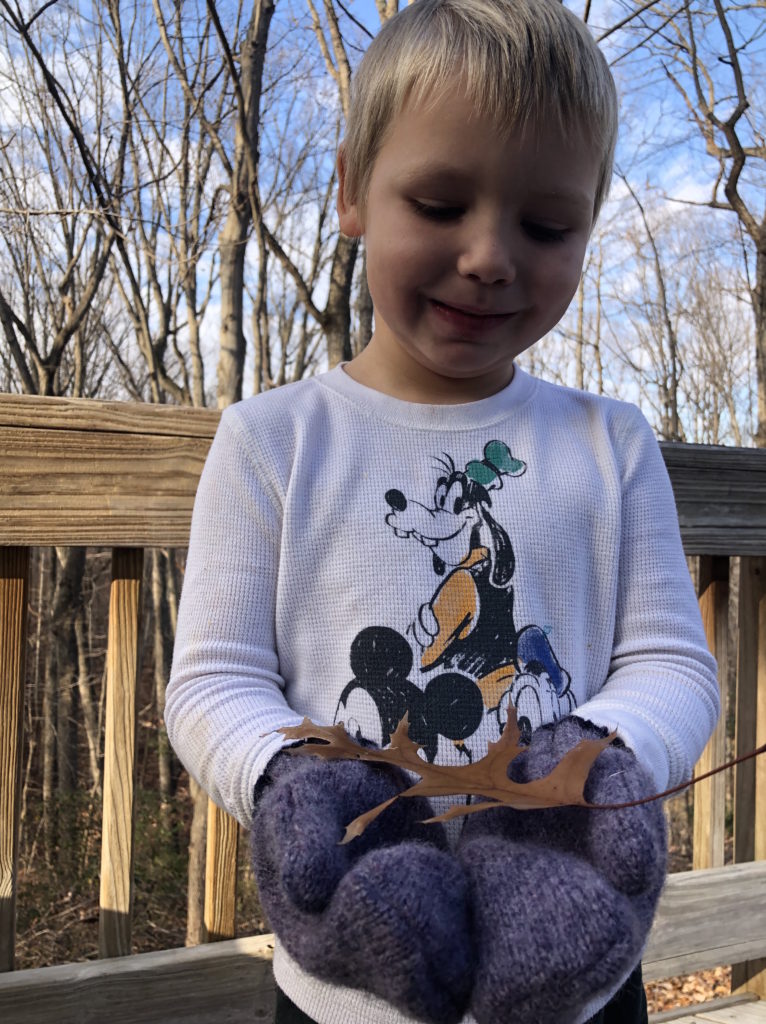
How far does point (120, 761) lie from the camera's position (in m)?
1.36

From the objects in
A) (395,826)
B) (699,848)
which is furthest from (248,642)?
(699,848)

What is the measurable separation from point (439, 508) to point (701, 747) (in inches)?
16.9

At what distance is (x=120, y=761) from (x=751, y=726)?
1352 mm

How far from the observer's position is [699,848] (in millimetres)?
1874

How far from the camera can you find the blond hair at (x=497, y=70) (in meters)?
0.94

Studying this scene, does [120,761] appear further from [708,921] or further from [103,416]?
[708,921]

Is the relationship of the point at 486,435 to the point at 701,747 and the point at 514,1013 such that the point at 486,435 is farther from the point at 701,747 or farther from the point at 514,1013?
the point at 514,1013

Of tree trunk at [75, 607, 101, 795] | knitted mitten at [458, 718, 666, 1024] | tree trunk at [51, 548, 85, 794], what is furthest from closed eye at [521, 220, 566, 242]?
tree trunk at [75, 607, 101, 795]

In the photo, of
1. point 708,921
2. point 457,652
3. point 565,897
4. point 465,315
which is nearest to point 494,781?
point 565,897

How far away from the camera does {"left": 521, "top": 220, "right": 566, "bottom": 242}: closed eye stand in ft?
3.26

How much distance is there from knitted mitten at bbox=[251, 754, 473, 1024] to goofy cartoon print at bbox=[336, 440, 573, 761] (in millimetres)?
242

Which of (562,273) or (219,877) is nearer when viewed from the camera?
(562,273)

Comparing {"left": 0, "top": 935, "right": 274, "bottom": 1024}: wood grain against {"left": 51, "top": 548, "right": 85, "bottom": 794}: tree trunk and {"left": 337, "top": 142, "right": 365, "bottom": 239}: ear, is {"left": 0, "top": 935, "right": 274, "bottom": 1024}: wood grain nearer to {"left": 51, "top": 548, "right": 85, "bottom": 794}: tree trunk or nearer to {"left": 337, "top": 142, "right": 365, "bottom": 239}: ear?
{"left": 337, "top": 142, "right": 365, "bottom": 239}: ear

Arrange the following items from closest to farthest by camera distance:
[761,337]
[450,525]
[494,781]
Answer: [494,781]
[450,525]
[761,337]
